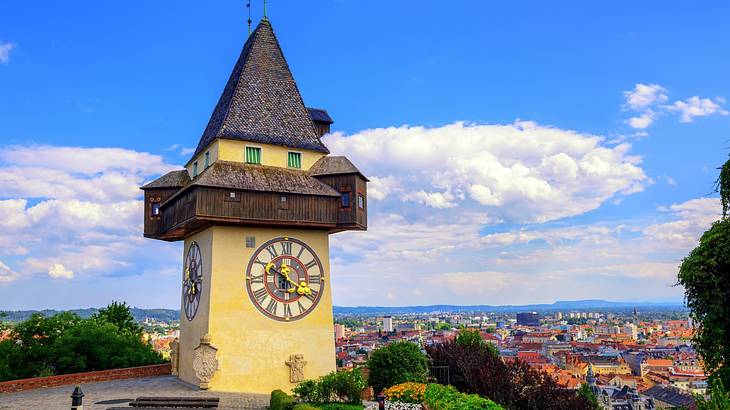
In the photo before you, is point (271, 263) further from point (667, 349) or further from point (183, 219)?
point (667, 349)

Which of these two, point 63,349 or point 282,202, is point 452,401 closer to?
point 282,202

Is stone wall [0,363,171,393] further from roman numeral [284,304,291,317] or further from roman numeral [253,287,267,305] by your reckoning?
roman numeral [284,304,291,317]

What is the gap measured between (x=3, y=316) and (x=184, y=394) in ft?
49.1

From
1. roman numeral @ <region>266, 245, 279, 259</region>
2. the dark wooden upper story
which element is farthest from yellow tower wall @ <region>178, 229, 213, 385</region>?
roman numeral @ <region>266, 245, 279, 259</region>

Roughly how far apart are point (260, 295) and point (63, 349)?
1096 cm

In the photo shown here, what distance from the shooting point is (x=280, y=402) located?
50.7ft

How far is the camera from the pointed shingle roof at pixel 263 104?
20.8 meters

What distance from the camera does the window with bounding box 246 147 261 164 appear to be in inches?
807

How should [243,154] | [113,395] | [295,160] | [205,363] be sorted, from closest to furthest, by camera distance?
[113,395], [205,363], [243,154], [295,160]

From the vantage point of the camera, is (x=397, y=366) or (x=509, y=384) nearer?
(x=509, y=384)

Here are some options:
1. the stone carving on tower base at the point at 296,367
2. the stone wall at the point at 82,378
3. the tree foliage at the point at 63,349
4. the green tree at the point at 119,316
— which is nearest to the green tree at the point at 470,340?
the stone carving on tower base at the point at 296,367

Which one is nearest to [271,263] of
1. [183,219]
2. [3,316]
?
[183,219]

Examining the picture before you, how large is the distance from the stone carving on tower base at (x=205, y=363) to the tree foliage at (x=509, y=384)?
23.3 feet

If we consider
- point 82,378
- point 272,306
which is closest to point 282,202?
point 272,306
